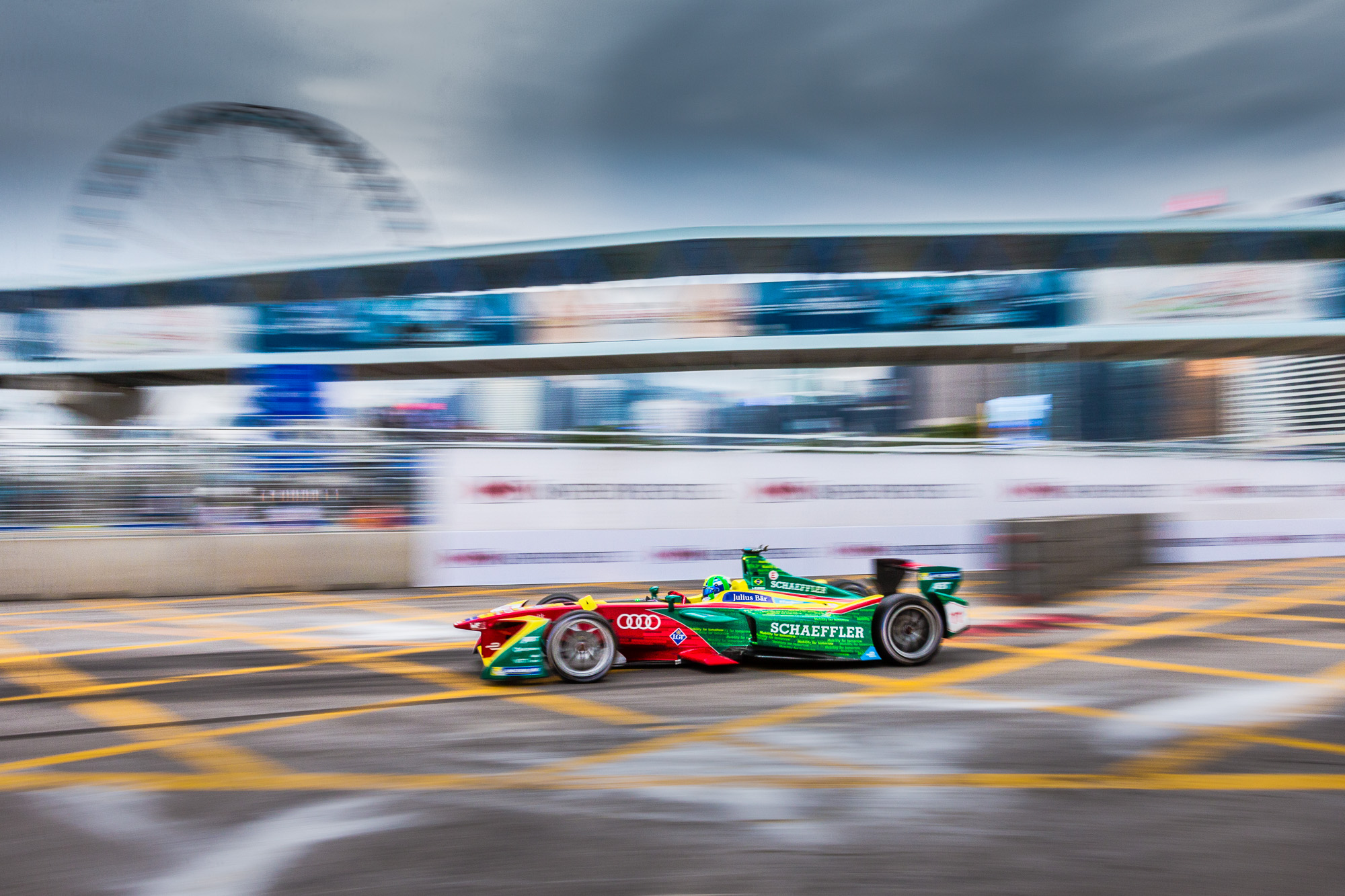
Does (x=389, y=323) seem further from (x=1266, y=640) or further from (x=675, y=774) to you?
(x=675, y=774)

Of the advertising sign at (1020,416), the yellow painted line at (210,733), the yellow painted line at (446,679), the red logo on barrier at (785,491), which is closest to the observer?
the yellow painted line at (210,733)

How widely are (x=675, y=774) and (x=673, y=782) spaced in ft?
0.33

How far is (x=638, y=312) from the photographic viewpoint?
24094 mm

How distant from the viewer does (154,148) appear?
27.0m

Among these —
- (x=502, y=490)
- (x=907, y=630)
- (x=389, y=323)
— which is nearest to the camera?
(x=907, y=630)

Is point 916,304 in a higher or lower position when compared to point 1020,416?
higher

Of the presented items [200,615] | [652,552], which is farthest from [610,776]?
[652,552]

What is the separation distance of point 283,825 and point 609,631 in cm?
303

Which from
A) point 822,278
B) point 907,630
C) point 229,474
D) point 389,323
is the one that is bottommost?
point 907,630

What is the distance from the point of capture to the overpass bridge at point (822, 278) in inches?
934

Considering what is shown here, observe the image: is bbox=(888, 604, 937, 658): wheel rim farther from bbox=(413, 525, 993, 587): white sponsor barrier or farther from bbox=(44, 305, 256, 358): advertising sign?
bbox=(44, 305, 256, 358): advertising sign

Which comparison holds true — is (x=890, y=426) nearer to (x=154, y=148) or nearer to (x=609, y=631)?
(x=609, y=631)

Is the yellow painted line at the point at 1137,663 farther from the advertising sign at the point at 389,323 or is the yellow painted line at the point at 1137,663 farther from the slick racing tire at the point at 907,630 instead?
the advertising sign at the point at 389,323

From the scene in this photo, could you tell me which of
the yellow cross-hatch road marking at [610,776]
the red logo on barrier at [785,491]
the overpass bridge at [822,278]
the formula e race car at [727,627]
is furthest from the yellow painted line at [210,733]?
the overpass bridge at [822,278]
